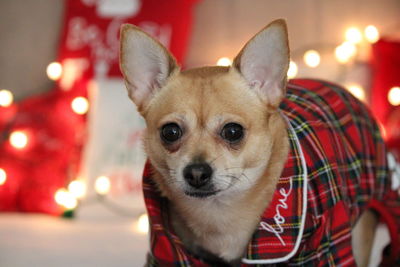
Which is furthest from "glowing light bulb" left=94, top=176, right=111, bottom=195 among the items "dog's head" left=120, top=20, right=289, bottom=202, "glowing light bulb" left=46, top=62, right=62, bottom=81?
"dog's head" left=120, top=20, right=289, bottom=202

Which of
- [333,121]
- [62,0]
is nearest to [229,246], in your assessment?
[333,121]

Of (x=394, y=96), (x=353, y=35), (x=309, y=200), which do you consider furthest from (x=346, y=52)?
(x=309, y=200)

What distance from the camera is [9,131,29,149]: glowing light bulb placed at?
7.68 ft

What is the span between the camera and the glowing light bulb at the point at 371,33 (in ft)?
7.70

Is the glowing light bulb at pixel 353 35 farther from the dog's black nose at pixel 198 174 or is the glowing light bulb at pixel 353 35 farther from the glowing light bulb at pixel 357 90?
the dog's black nose at pixel 198 174

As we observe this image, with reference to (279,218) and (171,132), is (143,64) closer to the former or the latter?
(171,132)

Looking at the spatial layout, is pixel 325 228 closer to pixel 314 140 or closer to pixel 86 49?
pixel 314 140

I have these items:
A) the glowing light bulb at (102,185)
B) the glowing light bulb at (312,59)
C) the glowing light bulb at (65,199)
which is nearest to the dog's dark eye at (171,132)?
the glowing light bulb at (102,185)

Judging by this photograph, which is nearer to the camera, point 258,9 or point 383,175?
point 383,175

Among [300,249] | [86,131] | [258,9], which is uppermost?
[258,9]

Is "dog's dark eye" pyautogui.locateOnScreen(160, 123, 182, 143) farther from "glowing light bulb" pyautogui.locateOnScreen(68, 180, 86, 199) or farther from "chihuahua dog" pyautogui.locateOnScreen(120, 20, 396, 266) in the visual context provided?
"glowing light bulb" pyautogui.locateOnScreen(68, 180, 86, 199)

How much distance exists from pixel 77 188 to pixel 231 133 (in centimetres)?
121

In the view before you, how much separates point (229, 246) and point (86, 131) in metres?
1.19

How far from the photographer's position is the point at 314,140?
1.35 meters
